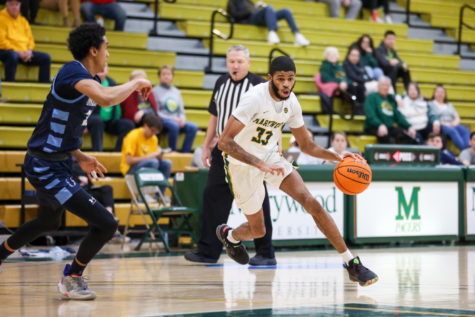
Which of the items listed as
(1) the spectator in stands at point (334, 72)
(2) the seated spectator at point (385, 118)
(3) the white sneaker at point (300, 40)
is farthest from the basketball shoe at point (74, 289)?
(3) the white sneaker at point (300, 40)

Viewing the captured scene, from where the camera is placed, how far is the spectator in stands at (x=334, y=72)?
14.2 meters

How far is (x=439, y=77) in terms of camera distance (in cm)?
1686

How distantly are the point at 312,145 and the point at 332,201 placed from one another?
3.74 metres

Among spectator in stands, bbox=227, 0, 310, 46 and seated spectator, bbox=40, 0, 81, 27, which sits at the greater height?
spectator in stands, bbox=227, 0, 310, 46

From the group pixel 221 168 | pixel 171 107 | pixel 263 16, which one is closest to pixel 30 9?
pixel 171 107

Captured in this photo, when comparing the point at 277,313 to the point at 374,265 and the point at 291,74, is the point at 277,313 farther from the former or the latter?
the point at 374,265

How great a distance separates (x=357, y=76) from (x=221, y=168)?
280 inches

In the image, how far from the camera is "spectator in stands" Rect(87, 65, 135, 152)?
11250mm

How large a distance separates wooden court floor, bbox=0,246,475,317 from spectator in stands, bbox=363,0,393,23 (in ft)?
30.2

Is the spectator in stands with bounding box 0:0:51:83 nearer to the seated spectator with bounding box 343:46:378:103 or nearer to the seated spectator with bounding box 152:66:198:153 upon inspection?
the seated spectator with bounding box 152:66:198:153

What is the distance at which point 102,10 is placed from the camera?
13.1m

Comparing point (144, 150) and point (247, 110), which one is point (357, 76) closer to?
point (144, 150)

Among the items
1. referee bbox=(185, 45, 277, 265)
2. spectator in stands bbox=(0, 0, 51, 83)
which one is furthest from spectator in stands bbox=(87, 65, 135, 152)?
referee bbox=(185, 45, 277, 265)

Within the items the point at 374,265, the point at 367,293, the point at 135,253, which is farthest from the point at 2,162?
the point at 367,293
